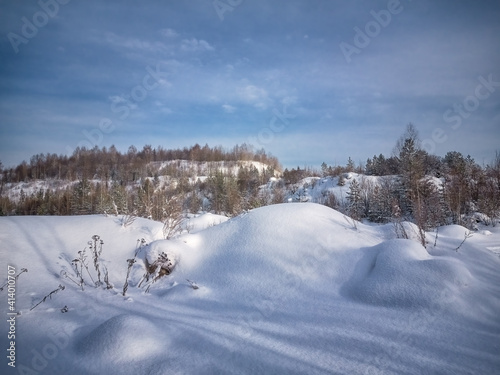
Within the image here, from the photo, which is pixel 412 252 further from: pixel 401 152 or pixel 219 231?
A: pixel 401 152

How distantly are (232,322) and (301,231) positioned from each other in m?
2.11

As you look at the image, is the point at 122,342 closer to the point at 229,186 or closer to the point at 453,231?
the point at 453,231

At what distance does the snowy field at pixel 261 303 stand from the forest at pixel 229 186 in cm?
147

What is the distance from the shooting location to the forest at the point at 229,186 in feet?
38.8

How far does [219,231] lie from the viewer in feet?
16.0

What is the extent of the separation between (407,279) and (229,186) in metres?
28.6

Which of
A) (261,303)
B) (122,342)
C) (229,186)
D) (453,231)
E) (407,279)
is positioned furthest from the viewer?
(229,186)

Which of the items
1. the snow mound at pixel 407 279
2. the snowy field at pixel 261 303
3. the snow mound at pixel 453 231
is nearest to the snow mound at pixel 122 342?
the snowy field at pixel 261 303

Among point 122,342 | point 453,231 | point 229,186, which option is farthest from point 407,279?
point 229,186

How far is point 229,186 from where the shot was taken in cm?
3111

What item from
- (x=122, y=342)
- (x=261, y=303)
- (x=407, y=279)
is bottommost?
(x=261, y=303)

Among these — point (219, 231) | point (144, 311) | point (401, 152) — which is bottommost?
point (144, 311)

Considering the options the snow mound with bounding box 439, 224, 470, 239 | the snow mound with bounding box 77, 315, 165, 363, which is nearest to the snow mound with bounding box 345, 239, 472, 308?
the snow mound with bounding box 77, 315, 165, 363

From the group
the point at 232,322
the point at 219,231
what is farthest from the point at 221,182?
the point at 232,322
